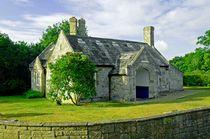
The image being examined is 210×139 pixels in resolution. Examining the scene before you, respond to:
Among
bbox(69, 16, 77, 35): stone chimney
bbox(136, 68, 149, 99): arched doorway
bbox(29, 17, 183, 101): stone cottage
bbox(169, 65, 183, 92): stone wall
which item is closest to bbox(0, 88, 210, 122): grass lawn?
bbox(29, 17, 183, 101): stone cottage

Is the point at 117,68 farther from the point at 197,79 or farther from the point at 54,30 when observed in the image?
the point at 54,30

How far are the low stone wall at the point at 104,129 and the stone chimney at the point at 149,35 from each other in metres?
20.2

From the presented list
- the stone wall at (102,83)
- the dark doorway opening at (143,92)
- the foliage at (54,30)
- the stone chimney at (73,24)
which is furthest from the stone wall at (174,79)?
the foliage at (54,30)

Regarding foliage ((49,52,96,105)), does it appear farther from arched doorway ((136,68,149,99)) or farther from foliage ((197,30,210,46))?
foliage ((197,30,210,46))

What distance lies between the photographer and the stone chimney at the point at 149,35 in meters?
28.5

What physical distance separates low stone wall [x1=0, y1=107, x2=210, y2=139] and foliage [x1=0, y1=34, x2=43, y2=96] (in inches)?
829

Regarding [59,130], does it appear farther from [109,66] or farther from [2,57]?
[2,57]

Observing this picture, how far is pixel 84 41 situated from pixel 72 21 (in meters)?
4.20

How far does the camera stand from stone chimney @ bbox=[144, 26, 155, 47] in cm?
2850

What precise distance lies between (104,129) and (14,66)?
23602 mm

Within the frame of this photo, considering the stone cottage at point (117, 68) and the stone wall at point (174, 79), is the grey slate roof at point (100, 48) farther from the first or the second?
the stone wall at point (174, 79)

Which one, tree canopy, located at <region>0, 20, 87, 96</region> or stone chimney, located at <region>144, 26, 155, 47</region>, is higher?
stone chimney, located at <region>144, 26, 155, 47</region>

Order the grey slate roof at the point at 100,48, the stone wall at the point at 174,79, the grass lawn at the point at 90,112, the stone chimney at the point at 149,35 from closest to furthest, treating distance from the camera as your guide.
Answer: the grass lawn at the point at 90,112 < the grey slate roof at the point at 100,48 < the stone wall at the point at 174,79 < the stone chimney at the point at 149,35

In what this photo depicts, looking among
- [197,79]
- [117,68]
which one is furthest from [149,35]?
[197,79]
